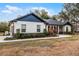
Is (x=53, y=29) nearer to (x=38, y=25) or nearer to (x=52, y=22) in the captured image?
(x=52, y=22)

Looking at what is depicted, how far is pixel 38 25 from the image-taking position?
5.47 m

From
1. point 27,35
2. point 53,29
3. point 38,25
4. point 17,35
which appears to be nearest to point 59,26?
point 53,29

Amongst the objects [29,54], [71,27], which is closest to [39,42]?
[29,54]

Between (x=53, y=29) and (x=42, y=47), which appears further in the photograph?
(x=53, y=29)

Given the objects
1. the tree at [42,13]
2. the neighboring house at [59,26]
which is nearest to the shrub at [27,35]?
the neighboring house at [59,26]

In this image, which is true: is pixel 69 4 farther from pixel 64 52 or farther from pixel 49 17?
pixel 64 52

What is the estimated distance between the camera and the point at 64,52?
17.2ft

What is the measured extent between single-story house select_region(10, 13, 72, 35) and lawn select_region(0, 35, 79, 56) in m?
0.24

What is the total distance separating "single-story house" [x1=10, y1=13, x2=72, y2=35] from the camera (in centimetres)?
539

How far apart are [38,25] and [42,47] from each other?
1.61 ft

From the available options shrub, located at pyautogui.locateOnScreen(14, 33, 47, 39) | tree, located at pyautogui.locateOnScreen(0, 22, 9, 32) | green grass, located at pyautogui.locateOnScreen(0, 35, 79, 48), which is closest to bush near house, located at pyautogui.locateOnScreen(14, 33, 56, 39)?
shrub, located at pyautogui.locateOnScreen(14, 33, 47, 39)

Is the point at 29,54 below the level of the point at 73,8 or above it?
below

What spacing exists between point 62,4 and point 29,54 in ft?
3.98

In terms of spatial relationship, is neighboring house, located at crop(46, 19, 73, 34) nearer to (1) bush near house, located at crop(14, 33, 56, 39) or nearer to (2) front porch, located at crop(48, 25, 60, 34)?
(2) front porch, located at crop(48, 25, 60, 34)
